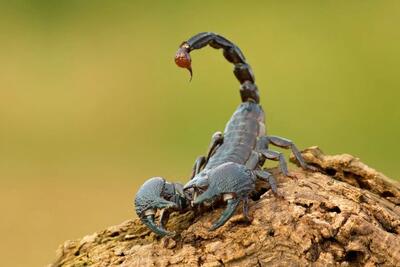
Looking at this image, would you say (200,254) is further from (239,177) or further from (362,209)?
(362,209)

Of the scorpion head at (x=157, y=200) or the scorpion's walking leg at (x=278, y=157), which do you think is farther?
Result: the scorpion's walking leg at (x=278, y=157)

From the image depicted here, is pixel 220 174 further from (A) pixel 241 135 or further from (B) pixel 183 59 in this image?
(A) pixel 241 135

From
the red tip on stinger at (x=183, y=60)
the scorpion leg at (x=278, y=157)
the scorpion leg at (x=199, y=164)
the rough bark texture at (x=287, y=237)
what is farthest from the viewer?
the scorpion leg at (x=199, y=164)

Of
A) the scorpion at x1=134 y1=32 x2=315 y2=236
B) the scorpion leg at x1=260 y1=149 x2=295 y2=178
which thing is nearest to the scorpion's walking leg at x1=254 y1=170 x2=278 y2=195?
the scorpion at x1=134 y1=32 x2=315 y2=236

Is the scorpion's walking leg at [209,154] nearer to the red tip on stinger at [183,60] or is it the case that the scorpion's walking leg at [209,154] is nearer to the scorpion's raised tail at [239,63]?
the scorpion's raised tail at [239,63]

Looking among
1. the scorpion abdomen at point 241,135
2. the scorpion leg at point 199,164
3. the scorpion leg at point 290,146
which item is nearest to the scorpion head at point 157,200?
the scorpion abdomen at point 241,135

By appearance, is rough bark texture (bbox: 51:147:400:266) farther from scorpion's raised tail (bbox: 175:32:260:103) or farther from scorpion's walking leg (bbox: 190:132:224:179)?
scorpion's raised tail (bbox: 175:32:260:103)

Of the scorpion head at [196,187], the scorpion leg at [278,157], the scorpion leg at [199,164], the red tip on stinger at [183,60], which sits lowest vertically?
the scorpion head at [196,187]

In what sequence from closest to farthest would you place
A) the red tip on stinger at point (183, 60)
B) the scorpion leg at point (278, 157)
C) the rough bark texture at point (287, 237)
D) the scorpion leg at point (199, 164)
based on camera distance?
the rough bark texture at point (287, 237) → the red tip on stinger at point (183, 60) → the scorpion leg at point (278, 157) → the scorpion leg at point (199, 164)
